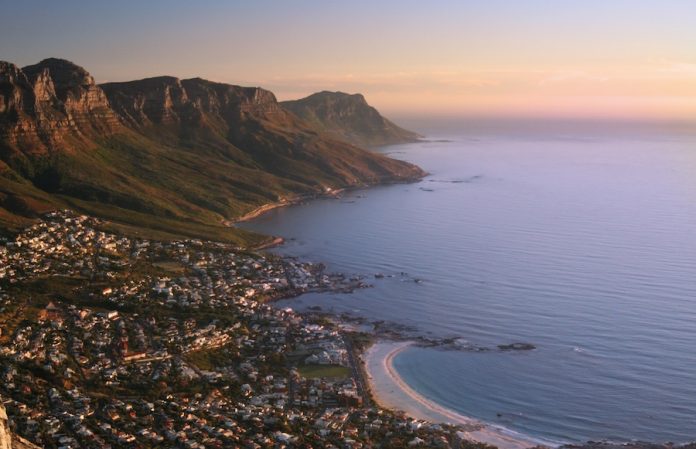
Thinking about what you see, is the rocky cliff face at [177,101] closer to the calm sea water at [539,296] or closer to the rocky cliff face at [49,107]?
the rocky cliff face at [49,107]

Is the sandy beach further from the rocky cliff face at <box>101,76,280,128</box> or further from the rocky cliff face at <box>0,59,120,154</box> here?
the rocky cliff face at <box>101,76,280,128</box>

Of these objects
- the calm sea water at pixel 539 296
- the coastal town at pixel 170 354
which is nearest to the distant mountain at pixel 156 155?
the coastal town at pixel 170 354

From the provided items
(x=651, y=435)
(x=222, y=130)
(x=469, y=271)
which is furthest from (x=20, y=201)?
(x=222, y=130)

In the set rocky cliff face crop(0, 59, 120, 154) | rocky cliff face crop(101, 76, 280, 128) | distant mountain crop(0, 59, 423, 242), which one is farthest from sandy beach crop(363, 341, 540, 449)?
rocky cliff face crop(101, 76, 280, 128)

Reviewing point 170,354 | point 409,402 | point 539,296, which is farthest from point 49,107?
point 409,402

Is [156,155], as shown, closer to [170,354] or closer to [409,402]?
[170,354]
